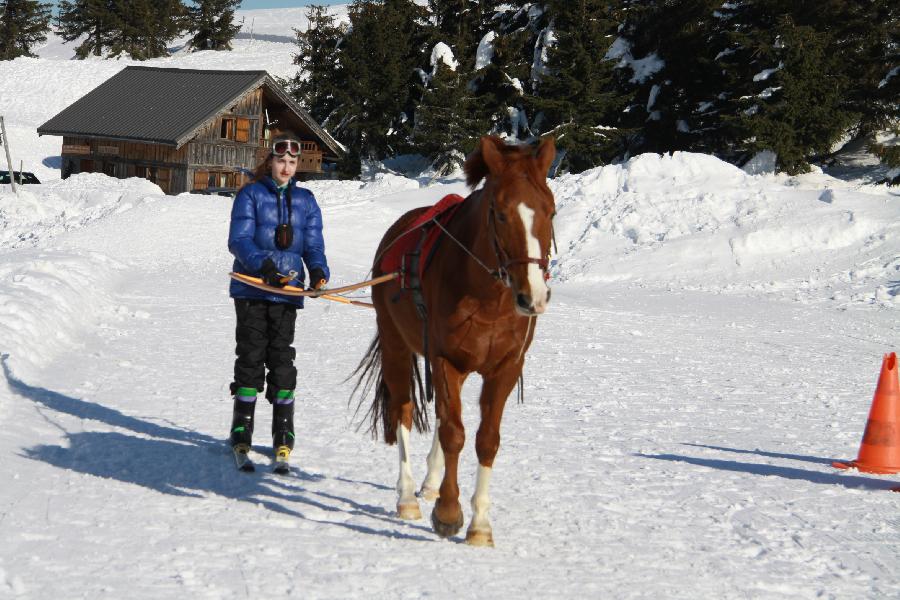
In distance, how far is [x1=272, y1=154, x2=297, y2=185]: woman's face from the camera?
6609 mm

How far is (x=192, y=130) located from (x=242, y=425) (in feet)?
138

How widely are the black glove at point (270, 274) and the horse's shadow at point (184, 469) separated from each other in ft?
4.04

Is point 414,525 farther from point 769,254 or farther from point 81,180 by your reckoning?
point 81,180

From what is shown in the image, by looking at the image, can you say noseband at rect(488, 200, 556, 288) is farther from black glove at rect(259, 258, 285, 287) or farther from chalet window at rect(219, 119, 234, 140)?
chalet window at rect(219, 119, 234, 140)

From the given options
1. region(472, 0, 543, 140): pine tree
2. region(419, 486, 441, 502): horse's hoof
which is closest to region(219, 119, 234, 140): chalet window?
region(472, 0, 543, 140): pine tree

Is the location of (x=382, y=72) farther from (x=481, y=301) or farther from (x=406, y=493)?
(x=481, y=301)

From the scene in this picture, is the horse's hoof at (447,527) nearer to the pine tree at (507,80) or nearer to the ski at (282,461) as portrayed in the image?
the ski at (282,461)

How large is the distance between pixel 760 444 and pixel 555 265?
14.8 m

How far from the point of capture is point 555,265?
892 inches

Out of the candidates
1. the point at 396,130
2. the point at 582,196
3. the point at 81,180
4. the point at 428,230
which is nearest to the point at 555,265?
the point at 582,196

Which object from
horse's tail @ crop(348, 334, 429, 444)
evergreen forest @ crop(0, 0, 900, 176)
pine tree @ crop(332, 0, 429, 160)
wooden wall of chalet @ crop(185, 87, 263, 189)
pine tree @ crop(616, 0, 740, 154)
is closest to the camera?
horse's tail @ crop(348, 334, 429, 444)

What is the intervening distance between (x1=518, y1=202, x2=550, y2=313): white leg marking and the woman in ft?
7.58

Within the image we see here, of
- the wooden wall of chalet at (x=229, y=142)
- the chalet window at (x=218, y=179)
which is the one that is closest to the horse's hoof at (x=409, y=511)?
the wooden wall of chalet at (x=229, y=142)

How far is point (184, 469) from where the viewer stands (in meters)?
6.45
